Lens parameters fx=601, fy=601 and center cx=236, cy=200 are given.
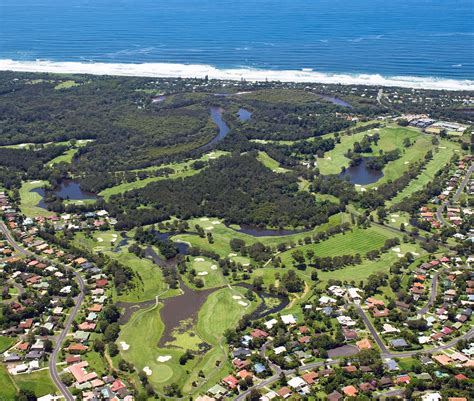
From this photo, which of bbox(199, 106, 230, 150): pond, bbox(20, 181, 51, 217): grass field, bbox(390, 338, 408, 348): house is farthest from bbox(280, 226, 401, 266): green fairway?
bbox(199, 106, 230, 150): pond

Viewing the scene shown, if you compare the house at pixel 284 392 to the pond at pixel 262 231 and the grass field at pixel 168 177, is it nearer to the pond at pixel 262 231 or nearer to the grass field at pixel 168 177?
the pond at pixel 262 231

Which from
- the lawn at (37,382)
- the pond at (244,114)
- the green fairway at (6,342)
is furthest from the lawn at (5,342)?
the pond at (244,114)

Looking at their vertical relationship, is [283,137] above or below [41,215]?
above

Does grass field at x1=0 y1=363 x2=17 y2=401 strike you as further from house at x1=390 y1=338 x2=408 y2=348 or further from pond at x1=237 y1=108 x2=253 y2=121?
pond at x1=237 y1=108 x2=253 y2=121

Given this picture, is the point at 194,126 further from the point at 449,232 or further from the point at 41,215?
the point at 449,232

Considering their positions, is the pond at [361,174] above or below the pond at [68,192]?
above

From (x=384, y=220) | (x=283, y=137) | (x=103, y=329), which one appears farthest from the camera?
(x=283, y=137)

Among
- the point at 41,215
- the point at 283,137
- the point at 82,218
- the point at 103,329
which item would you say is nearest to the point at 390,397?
the point at 103,329
